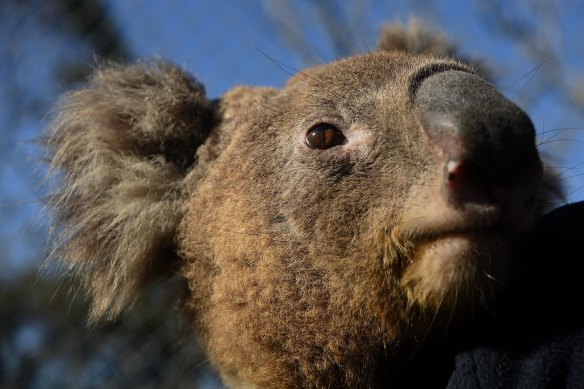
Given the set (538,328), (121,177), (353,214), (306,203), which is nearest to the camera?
(538,328)

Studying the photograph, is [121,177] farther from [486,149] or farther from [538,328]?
[538,328]

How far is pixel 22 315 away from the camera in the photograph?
4996mm

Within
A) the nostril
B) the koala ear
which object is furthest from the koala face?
the koala ear

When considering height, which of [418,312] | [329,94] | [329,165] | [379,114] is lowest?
[418,312]

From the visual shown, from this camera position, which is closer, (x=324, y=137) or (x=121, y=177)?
(x=324, y=137)

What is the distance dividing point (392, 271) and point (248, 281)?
481 mm

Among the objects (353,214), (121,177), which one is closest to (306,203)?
(353,214)

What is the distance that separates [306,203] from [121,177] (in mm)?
802

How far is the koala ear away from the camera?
2.15 meters

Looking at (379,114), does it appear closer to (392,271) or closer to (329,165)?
(329,165)

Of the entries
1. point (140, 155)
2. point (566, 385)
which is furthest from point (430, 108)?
point (140, 155)

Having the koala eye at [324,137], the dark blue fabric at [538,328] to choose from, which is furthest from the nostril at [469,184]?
the koala eye at [324,137]

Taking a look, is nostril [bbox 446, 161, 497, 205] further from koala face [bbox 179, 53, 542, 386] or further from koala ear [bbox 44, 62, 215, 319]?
koala ear [bbox 44, 62, 215, 319]

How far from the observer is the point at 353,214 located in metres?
1.60
